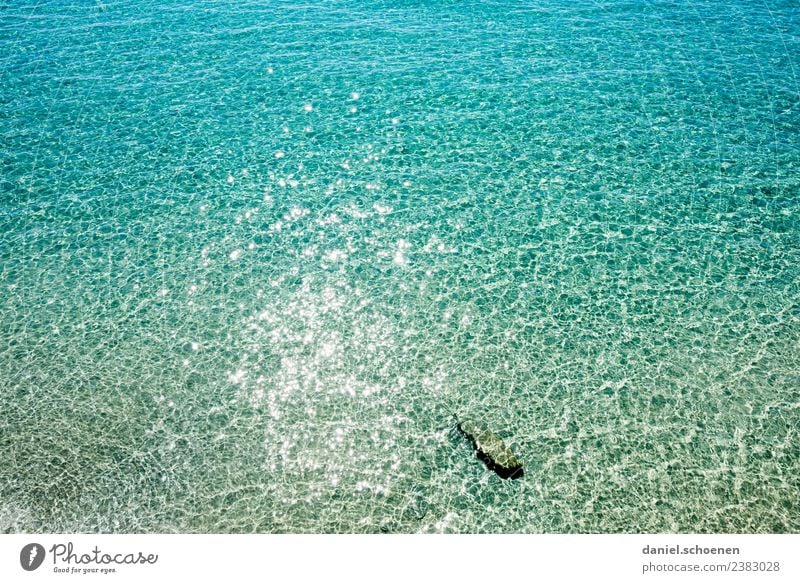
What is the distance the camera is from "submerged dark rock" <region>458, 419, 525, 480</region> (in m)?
3.11

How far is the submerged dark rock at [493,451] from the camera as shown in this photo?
311 centimetres

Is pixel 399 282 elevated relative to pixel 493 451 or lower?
elevated

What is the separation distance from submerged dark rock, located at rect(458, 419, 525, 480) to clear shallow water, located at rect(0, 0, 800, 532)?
0.23 feet

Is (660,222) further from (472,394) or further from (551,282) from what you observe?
(472,394)

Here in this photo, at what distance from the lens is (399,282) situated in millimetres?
4207

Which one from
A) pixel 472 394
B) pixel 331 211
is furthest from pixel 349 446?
pixel 331 211

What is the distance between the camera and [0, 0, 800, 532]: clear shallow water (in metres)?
3.08

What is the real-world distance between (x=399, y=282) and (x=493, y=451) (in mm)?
1550

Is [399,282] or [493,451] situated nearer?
[493,451]

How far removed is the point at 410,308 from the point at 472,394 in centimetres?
86

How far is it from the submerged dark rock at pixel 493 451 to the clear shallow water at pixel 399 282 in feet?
0.23

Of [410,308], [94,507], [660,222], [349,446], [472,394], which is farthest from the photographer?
[660,222]

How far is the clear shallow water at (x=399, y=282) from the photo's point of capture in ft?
10.1

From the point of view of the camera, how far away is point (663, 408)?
11.2 feet
